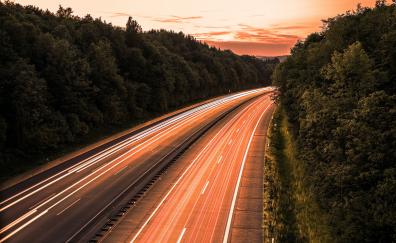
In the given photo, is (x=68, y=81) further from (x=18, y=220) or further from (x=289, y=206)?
(x=289, y=206)

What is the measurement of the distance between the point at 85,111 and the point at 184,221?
29.6 m

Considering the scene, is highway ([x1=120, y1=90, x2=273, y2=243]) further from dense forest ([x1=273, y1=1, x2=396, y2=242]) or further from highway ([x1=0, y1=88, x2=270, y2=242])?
dense forest ([x1=273, y1=1, x2=396, y2=242])

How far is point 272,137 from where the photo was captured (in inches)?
→ 2094

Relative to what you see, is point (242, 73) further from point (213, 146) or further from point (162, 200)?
point (162, 200)

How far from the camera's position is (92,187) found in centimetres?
3197

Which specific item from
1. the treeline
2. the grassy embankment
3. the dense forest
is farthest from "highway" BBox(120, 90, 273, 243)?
the treeline

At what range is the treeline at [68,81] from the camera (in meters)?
39.0

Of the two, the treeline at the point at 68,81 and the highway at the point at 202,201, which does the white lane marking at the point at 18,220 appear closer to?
the highway at the point at 202,201

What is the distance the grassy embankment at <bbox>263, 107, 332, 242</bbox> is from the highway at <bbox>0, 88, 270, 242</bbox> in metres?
3.64

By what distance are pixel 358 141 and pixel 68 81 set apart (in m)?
38.3

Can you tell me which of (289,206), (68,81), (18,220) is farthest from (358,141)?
(68,81)

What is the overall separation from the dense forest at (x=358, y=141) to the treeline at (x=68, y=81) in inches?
1149

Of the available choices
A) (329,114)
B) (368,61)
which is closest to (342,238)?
(329,114)

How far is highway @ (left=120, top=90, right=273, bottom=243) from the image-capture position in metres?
23.8
